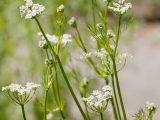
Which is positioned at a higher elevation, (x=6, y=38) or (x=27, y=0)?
(x=6, y=38)

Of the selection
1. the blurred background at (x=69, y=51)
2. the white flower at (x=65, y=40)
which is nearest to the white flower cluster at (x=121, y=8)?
the blurred background at (x=69, y=51)

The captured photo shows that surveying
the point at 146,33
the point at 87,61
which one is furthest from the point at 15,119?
the point at 146,33

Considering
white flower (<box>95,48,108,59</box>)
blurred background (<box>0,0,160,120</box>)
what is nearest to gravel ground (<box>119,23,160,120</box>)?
blurred background (<box>0,0,160,120</box>)

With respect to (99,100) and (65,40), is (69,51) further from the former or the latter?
(99,100)

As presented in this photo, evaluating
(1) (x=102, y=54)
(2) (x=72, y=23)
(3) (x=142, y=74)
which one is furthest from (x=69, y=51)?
(3) (x=142, y=74)

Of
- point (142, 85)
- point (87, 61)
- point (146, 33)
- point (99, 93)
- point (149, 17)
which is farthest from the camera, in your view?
point (149, 17)

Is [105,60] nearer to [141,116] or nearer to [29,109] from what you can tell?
[141,116]

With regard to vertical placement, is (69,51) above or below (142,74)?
below

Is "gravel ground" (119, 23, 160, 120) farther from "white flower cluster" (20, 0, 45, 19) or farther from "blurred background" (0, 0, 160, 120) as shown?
"white flower cluster" (20, 0, 45, 19)
